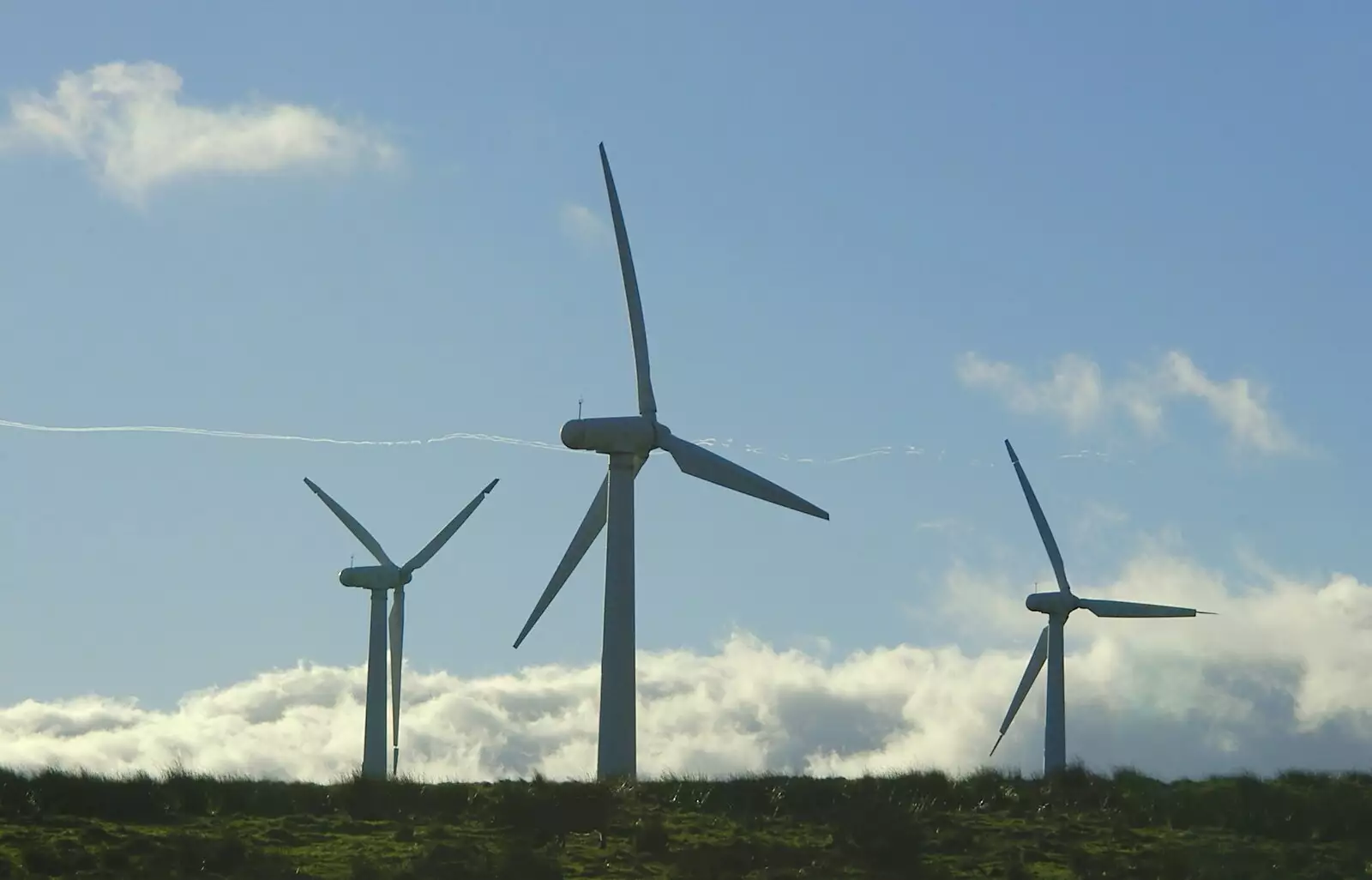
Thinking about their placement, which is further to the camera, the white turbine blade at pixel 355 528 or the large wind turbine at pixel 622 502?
the white turbine blade at pixel 355 528

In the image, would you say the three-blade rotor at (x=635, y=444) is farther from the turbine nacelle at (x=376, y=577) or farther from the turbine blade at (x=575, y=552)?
the turbine nacelle at (x=376, y=577)

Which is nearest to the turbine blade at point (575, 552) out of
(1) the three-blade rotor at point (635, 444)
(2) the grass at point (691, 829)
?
(1) the three-blade rotor at point (635, 444)

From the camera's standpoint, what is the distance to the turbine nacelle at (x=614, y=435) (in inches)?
3184

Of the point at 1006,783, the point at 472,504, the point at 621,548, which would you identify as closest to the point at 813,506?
the point at 621,548

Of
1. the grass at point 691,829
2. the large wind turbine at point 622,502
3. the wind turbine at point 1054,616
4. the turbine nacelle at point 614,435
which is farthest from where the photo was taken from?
the wind turbine at point 1054,616

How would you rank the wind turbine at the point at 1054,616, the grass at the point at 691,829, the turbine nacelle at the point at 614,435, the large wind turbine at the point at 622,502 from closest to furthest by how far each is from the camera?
the grass at the point at 691,829 → the large wind turbine at the point at 622,502 → the turbine nacelle at the point at 614,435 → the wind turbine at the point at 1054,616

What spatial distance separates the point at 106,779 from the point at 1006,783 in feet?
90.1

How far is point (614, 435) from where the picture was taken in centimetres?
8081

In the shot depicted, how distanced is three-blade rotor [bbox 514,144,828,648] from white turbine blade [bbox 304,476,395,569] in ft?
105

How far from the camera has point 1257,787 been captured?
6569 centimetres

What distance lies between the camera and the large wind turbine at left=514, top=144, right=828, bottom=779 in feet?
249

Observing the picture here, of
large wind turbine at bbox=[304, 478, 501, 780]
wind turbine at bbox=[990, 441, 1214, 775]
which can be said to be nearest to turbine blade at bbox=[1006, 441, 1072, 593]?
wind turbine at bbox=[990, 441, 1214, 775]

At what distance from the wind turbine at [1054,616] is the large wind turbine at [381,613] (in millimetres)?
30836

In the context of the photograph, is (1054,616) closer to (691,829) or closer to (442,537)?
(442,537)
